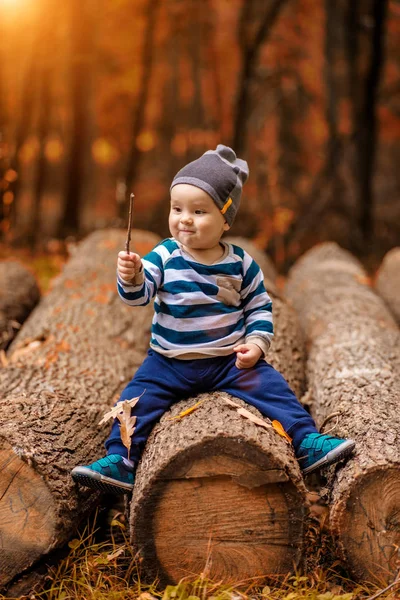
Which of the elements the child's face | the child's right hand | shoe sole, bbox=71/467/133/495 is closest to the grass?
shoe sole, bbox=71/467/133/495

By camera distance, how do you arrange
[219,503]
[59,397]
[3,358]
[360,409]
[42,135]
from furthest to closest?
[42,135]
[3,358]
[59,397]
[360,409]
[219,503]

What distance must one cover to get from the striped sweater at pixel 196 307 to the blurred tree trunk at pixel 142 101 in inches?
239

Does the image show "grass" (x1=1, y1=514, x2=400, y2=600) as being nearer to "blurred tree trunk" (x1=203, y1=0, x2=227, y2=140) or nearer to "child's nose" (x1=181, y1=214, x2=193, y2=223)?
"child's nose" (x1=181, y1=214, x2=193, y2=223)

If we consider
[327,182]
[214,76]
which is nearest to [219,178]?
[327,182]

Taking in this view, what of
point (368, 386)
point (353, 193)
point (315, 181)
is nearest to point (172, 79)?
point (315, 181)

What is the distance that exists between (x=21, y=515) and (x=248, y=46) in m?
8.06

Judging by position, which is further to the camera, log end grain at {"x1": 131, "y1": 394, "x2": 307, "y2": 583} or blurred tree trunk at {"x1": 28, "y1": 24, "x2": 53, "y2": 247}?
blurred tree trunk at {"x1": 28, "y1": 24, "x2": 53, "y2": 247}

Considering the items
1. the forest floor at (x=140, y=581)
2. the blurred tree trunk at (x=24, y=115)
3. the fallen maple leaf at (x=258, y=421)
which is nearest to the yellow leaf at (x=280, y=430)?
the fallen maple leaf at (x=258, y=421)

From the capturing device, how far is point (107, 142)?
915 centimetres

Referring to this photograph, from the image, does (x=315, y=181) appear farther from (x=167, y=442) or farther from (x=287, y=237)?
(x=167, y=442)

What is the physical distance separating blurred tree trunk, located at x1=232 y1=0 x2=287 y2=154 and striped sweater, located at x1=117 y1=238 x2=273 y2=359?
6.56 m

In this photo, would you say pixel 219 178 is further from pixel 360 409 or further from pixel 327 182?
pixel 327 182

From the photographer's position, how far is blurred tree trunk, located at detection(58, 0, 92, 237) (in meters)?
8.98

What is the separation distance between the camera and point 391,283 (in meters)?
5.87
